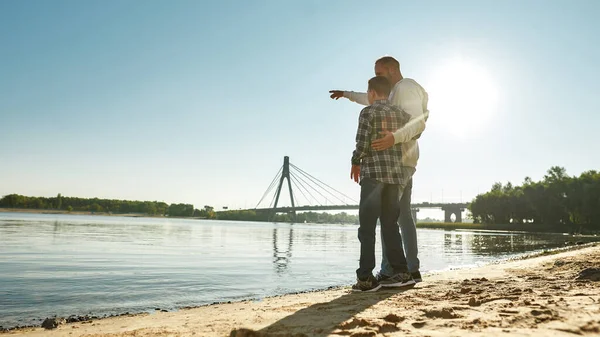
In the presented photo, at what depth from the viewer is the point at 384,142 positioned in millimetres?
3629

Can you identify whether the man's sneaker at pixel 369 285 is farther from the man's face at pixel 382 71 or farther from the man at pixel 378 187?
the man's face at pixel 382 71

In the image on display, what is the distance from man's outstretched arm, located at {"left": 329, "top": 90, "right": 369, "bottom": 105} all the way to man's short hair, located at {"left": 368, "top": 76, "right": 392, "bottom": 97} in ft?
1.83

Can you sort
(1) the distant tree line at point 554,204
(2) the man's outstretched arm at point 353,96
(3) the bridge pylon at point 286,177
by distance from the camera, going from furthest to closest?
1. (3) the bridge pylon at point 286,177
2. (1) the distant tree line at point 554,204
3. (2) the man's outstretched arm at point 353,96

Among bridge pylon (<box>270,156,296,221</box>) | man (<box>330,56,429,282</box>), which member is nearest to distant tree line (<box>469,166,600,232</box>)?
bridge pylon (<box>270,156,296,221</box>)

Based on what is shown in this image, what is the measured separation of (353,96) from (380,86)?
837mm

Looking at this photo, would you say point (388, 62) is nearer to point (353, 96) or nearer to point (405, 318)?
point (353, 96)

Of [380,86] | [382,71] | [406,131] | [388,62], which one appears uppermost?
[388,62]

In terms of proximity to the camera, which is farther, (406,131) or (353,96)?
(353,96)

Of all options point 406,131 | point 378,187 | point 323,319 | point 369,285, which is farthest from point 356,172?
point 323,319

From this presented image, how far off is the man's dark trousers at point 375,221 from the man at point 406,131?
18 centimetres

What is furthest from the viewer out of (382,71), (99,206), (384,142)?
(99,206)

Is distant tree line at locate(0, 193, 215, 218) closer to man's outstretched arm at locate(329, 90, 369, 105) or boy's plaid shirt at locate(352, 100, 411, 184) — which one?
man's outstretched arm at locate(329, 90, 369, 105)

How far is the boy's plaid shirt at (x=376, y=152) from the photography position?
3.78m

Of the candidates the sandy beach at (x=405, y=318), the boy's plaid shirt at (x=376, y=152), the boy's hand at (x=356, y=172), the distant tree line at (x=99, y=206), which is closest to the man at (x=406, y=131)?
the boy's plaid shirt at (x=376, y=152)
